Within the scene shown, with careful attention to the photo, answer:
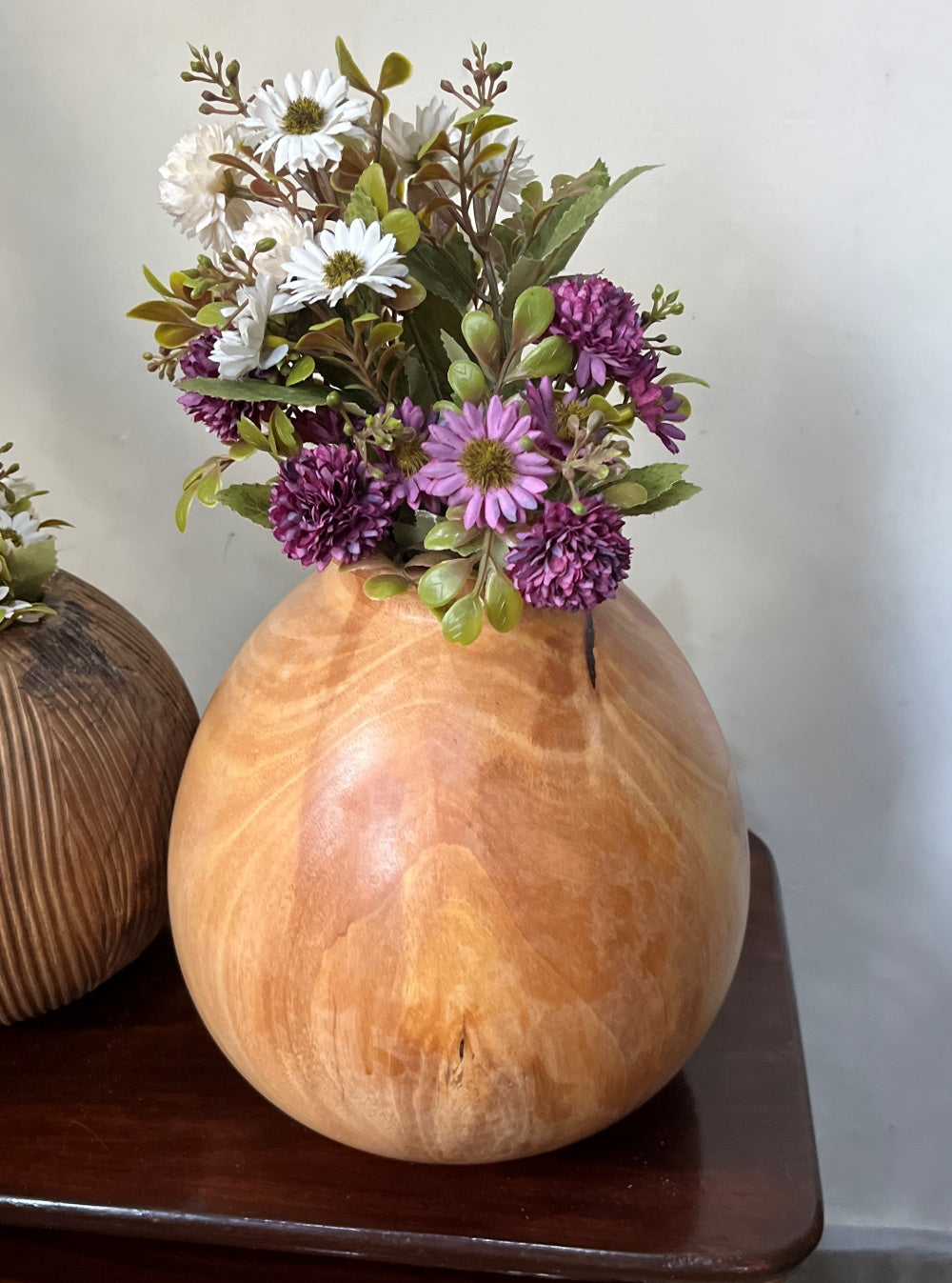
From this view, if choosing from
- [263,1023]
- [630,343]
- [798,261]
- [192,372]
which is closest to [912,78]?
[798,261]

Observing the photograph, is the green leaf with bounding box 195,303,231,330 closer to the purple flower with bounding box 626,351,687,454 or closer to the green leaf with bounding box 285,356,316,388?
the green leaf with bounding box 285,356,316,388

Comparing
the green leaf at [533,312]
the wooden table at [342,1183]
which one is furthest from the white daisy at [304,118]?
the wooden table at [342,1183]

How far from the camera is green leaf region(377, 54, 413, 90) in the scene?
0.43 metres

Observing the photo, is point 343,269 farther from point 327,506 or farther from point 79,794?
point 79,794

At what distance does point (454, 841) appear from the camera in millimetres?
448

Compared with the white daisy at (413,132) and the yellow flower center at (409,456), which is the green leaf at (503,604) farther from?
the white daisy at (413,132)

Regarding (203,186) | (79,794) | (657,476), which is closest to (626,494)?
(657,476)

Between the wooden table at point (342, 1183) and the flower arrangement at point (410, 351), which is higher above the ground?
the flower arrangement at point (410, 351)

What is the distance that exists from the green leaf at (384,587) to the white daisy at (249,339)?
0.10m

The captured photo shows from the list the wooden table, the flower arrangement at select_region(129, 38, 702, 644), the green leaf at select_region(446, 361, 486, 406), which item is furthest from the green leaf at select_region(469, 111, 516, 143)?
the wooden table

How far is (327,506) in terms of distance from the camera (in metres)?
0.45

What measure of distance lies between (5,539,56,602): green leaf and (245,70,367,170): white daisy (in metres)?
0.29

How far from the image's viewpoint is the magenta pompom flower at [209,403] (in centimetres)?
47

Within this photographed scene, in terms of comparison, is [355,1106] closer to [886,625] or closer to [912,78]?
[886,625]
